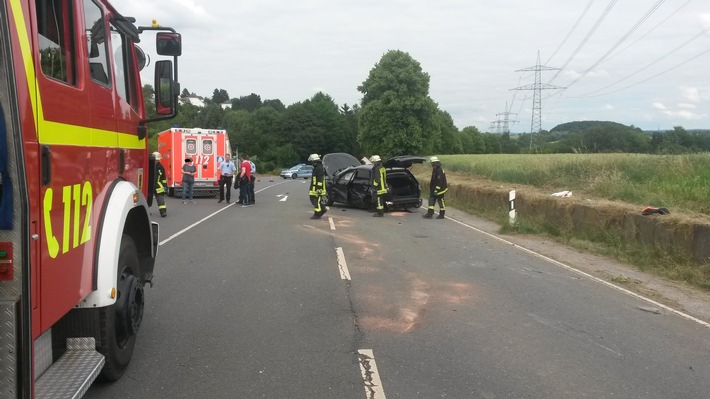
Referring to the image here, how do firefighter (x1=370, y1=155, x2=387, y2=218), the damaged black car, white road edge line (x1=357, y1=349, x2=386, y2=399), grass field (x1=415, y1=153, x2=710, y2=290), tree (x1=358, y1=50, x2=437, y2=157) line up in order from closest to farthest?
1. white road edge line (x1=357, y1=349, x2=386, y2=399)
2. grass field (x1=415, y1=153, x2=710, y2=290)
3. firefighter (x1=370, y1=155, x2=387, y2=218)
4. the damaged black car
5. tree (x1=358, y1=50, x2=437, y2=157)

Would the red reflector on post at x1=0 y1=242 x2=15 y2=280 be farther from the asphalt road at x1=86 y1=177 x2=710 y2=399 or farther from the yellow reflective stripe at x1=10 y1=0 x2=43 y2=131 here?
the asphalt road at x1=86 y1=177 x2=710 y2=399

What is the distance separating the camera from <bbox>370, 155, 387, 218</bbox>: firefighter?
667 inches

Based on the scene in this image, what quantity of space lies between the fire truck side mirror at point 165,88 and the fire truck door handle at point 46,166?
7.50ft

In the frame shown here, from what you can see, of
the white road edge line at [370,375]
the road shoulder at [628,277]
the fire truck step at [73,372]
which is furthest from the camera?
the road shoulder at [628,277]

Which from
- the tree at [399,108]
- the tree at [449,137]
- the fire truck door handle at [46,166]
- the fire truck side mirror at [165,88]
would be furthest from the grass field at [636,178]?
the tree at [449,137]

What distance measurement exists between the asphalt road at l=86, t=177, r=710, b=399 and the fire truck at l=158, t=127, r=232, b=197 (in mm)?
12983

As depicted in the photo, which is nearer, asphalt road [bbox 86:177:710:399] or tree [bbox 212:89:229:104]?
asphalt road [bbox 86:177:710:399]

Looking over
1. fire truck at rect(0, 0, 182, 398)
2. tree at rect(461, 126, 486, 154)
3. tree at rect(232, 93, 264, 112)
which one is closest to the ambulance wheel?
fire truck at rect(0, 0, 182, 398)

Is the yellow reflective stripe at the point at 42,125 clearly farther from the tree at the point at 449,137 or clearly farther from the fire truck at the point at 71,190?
the tree at the point at 449,137

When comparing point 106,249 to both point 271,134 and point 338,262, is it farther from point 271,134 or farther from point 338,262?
point 271,134

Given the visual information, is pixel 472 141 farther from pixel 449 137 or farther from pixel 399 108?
pixel 399 108

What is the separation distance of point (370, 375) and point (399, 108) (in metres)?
52.1

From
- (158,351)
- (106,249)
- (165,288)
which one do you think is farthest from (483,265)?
(106,249)

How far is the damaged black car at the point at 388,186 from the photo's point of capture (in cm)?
1823
